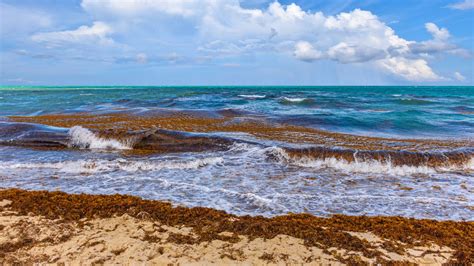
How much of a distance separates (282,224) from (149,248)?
180 centimetres

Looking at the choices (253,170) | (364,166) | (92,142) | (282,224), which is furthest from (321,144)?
(92,142)

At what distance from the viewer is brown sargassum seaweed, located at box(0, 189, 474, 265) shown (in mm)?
3973

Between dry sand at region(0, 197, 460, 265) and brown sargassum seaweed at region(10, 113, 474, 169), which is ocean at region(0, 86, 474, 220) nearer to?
brown sargassum seaweed at region(10, 113, 474, 169)

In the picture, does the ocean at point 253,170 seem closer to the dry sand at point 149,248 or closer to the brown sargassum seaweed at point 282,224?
the brown sargassum seaweed at point 282,224

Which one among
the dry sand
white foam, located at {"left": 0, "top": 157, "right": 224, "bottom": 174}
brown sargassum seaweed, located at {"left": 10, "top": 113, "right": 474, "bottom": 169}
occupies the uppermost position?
brown sargassum seaweed, located at {"left": 10, "top": 113, "right": 474, "bottom": 169}

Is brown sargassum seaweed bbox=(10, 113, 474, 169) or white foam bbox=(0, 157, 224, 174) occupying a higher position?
brown sargassum seaweed bbox=(10, 113, 474, 169)

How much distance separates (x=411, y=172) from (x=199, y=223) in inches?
240

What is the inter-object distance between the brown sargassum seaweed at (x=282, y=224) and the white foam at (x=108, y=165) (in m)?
2.49

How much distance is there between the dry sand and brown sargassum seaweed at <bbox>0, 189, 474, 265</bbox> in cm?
12

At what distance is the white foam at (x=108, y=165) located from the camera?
26.0 feet

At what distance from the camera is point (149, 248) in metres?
3.79

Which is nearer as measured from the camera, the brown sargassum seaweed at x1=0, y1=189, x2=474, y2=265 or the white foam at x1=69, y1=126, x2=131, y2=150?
the brown sargassum seaweed at x1=0, y1=189, x2=474, y2=265

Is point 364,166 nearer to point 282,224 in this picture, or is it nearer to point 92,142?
point 282,224

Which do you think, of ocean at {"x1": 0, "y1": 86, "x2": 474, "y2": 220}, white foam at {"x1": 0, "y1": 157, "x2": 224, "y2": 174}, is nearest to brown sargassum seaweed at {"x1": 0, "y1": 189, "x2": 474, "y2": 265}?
ocean at {"x1": 0, "y1": 86, "x2": 474, "y2": 220}
